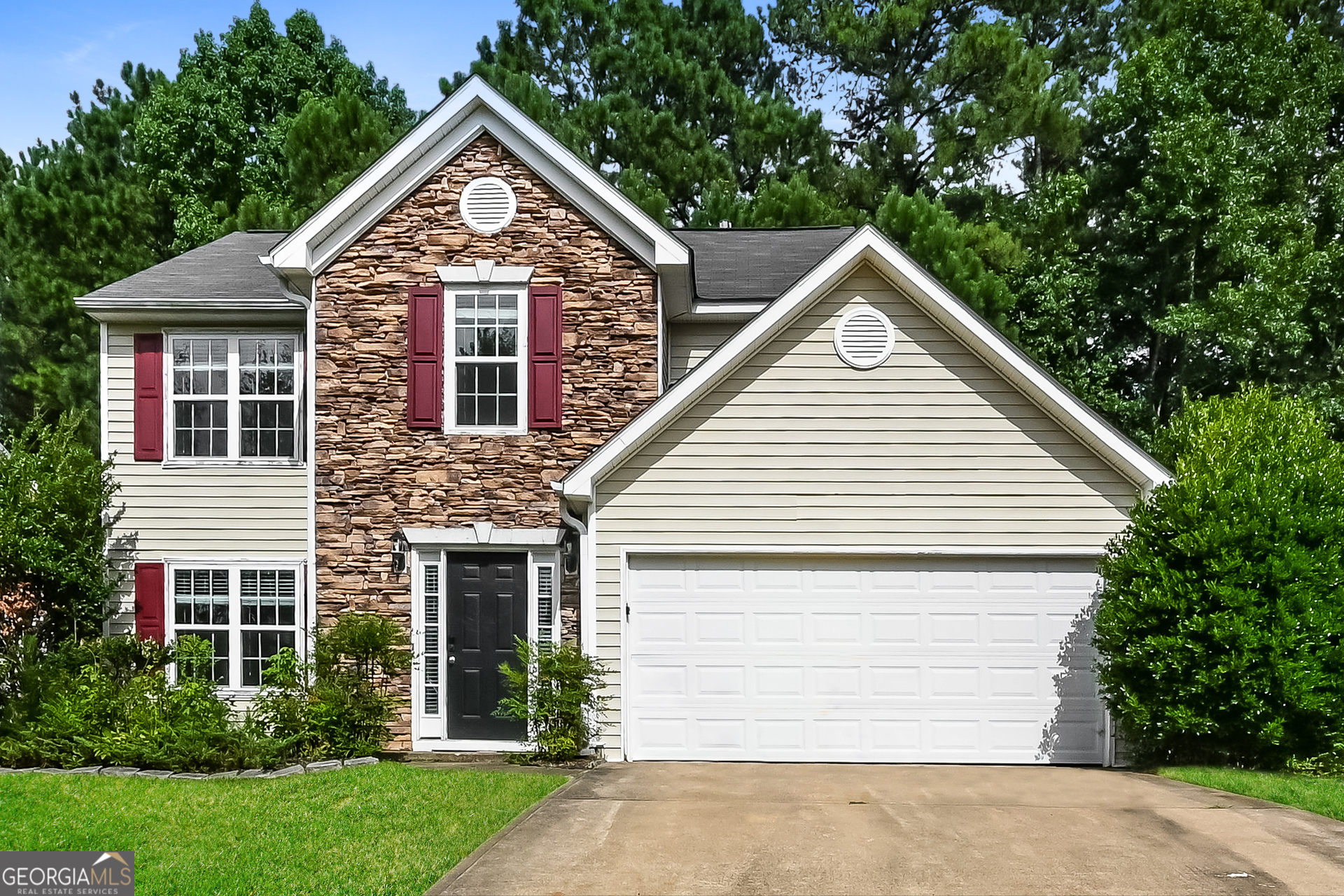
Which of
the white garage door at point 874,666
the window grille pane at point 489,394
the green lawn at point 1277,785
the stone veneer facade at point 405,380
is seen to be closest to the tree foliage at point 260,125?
the stone veneer facade at point 405,380

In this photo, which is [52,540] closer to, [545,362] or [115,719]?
[115,719]

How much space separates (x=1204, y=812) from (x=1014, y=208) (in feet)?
67.3

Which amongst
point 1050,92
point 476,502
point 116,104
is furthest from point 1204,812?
point 116,104

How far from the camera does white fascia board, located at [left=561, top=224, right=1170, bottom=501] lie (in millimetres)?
10922

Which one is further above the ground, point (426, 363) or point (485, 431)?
point (426, 363)

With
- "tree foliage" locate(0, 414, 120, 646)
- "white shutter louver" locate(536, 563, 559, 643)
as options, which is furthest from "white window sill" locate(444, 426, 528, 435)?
"tree foliage" locate(0, 414, 120, 646)

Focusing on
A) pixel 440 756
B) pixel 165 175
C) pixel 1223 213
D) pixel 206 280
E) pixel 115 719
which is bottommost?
pixel 440 756

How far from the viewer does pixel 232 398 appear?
1298 cm

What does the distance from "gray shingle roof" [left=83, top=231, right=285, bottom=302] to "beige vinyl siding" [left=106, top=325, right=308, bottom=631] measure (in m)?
0.56

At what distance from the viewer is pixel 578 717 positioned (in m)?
11.0

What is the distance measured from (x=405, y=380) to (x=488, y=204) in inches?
87.7

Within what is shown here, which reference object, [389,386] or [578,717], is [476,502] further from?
[578,717]

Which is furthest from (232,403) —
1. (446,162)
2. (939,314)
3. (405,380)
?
(939,314)

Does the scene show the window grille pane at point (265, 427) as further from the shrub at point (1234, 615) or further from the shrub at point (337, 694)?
the shrub at point (1234, 615)
